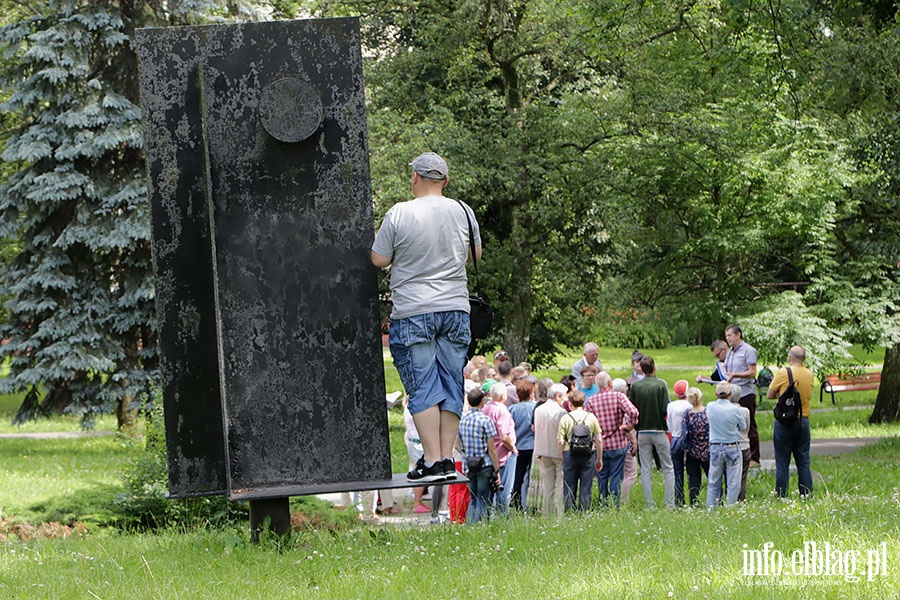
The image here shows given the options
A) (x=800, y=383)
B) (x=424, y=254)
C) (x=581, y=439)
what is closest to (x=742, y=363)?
(x=800, y=383)

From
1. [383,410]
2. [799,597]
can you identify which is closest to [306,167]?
[383,410]

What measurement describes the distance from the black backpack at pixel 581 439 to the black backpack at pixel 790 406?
229 centimetres

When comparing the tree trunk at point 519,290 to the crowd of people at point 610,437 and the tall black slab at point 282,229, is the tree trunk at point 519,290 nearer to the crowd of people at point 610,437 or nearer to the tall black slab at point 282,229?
the crowd of people at point 610,437

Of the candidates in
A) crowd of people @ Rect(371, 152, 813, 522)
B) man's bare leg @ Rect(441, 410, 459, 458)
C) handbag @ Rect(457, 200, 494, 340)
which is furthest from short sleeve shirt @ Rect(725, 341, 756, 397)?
man's bare leg @ Rect(441, 410, 459, 458)

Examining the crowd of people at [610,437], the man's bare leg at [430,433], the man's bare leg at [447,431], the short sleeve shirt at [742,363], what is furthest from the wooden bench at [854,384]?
the man's bare leg at [430,433]

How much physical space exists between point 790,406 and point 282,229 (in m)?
8.17

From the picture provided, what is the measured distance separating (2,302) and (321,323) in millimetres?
20207

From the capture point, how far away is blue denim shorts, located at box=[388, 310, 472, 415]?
5.90 metres

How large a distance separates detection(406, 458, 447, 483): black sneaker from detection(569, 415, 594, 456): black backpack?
6.14 m

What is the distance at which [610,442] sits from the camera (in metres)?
12.6

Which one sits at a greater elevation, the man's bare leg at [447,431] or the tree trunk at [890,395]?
the man's bare leg at [447,431]
